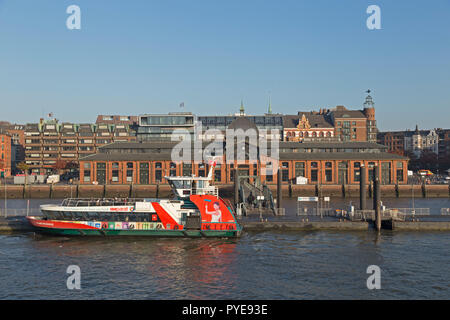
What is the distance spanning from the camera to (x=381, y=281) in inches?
1284

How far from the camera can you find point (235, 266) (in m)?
36.9

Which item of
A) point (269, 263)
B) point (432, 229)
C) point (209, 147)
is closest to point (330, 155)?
point (209, 147)

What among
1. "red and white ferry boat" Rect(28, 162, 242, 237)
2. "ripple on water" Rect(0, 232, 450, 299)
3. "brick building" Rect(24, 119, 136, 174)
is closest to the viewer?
"ripple on water" Rect(0, 232, 450, 299)

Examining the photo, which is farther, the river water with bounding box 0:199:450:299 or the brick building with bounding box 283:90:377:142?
the brick building with bounding box 283:90:377:142

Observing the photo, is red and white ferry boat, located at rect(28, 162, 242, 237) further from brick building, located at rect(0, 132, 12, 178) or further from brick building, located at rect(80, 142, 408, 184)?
brick building, located at rect(0, 132, 12, 178)

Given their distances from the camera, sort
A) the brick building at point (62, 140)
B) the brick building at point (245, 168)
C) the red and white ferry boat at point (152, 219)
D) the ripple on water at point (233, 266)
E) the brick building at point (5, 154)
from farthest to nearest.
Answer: the brick building at point (62, 140)
the brick building at point (5, 154)
the brick building at point (245, 168)
the red and white ferry boat at point (152, 219)
the ripple on water at point (233, 266)

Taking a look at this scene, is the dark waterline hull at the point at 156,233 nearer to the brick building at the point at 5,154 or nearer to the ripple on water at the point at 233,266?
the ripple on water at the point at 233,266

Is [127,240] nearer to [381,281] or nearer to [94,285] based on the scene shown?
[94,285]

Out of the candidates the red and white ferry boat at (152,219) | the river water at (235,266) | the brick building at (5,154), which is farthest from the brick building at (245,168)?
the brick building at (5,154)

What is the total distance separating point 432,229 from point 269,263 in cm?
2564

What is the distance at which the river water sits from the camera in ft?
99.9

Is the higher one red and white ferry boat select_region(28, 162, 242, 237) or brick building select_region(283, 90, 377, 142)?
brick building select_region(283, 90, 377, 142)

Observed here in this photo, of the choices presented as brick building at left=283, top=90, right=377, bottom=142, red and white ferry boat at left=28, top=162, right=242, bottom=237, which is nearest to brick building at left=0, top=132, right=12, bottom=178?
brick building at left=283, top=90, right=377, bottom=142

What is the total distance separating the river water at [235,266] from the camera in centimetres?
3044
